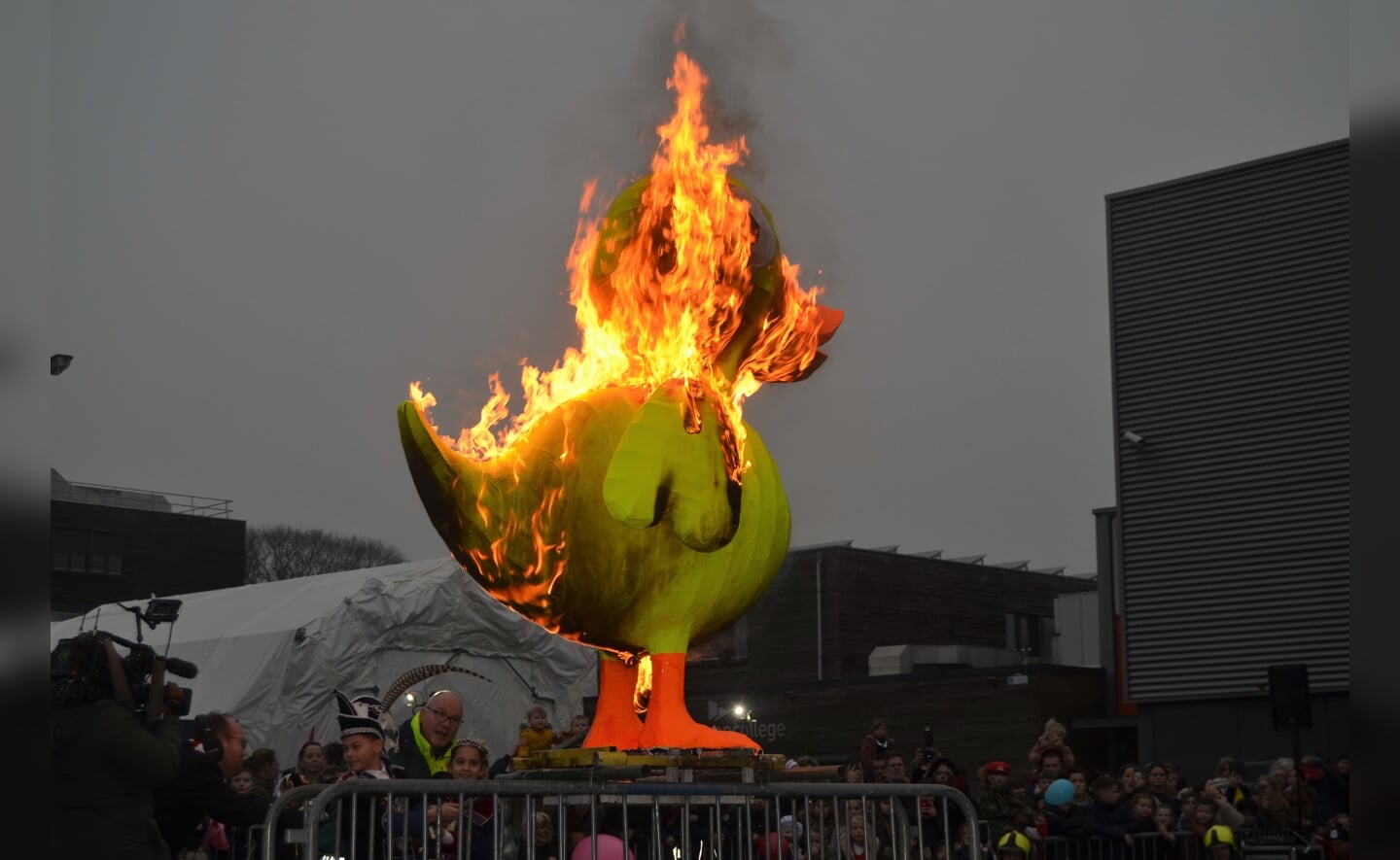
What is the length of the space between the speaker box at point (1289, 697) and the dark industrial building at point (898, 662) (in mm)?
13159

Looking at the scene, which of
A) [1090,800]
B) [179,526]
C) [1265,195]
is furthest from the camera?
[179,526]

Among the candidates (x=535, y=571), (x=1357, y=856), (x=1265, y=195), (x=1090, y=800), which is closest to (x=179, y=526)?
(x=1265, y=195)

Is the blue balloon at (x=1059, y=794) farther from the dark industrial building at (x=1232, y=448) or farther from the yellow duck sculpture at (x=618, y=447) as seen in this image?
the dark industrial building at (x=1232, y=448)

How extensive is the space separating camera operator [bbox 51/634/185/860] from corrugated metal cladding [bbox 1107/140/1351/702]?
21812 mm

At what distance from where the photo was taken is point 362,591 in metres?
17.7

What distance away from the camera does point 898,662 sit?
3462cm

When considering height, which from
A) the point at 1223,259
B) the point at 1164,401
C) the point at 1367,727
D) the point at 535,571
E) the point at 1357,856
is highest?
the point at 1223,259

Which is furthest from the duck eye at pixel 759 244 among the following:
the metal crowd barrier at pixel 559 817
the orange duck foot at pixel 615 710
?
the metal crowd barrier at pixel 559 817

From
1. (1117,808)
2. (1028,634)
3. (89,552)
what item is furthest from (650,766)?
(89,552)

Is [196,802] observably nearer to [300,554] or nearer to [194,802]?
[194,802]

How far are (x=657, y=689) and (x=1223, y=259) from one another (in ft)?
71.2

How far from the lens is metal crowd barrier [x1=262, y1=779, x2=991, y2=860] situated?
5.93 metres

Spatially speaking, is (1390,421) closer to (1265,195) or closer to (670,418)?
(670,418)

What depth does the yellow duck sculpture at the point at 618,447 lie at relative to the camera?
6.99 metres
